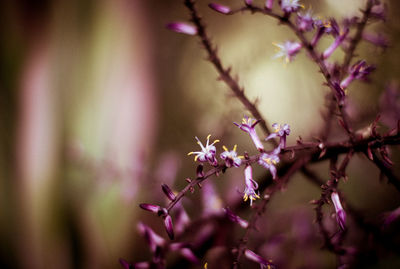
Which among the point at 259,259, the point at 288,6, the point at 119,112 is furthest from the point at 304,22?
the point at 119,112

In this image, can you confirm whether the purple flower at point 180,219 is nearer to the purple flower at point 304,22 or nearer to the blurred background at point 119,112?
the blurred background at point 119,112

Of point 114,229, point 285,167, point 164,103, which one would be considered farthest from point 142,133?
point 285,167

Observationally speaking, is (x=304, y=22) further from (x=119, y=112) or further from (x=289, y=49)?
(x=119, y=112)

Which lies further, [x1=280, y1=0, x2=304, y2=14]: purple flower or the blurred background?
the blurred background

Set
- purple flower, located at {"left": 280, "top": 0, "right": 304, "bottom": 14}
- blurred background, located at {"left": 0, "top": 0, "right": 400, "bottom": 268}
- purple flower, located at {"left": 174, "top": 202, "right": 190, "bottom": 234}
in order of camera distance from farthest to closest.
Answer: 1. blurred background, located at {"left": 0, "top": 0, "right": 400, "bottom": 268}
2. purple flower, located at {"left": 174, "top": 202, "right": 190, "bottom": 234}
3. purple flower, located at {"left": 280, "top": 0, "right": 304, "bottom": 14}

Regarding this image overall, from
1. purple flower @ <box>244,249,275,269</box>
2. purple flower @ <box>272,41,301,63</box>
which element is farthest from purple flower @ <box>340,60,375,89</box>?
purple flower @ <box>244,249,275,269</box>

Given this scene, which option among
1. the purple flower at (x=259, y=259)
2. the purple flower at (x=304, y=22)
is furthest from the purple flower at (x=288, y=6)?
the purple flower at (x=259, y=259)

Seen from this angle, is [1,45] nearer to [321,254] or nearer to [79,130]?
[79,130]

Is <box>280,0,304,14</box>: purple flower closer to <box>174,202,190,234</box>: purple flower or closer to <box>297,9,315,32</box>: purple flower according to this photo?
<box>297,9,315,32</box>: purple flower
